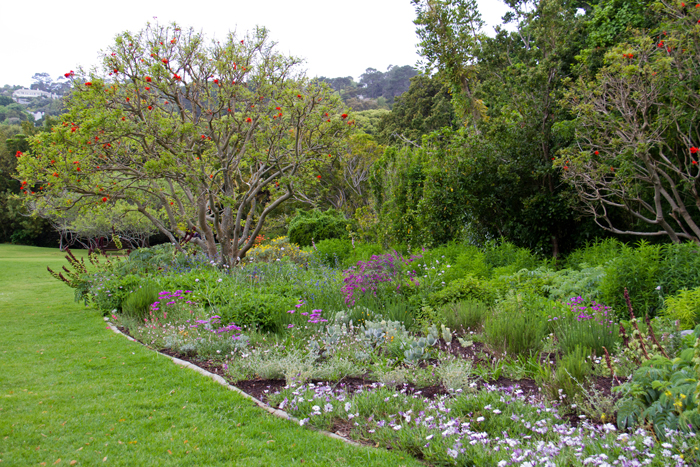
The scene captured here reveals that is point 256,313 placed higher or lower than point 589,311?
lower

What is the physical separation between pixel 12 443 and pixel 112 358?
2072 mm

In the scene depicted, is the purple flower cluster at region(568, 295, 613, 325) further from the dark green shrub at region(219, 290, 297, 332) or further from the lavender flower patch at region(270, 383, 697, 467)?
the dark green shrub at region(219, 290, 297, 332)

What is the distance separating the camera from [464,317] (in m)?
4.84

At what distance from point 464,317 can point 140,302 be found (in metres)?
5.14

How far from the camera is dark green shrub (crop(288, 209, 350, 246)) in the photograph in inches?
634

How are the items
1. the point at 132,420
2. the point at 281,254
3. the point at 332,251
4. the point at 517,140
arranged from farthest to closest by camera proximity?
the point at 281,254
the point at 332,251
the point at 517,140
the point at 132,420

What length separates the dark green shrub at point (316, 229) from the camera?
1611 centimetres

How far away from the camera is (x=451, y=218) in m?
9.40

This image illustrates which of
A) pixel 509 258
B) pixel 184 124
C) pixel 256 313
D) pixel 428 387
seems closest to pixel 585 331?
pixel 428 387

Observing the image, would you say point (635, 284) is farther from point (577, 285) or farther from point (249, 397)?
→ point (249, 397)

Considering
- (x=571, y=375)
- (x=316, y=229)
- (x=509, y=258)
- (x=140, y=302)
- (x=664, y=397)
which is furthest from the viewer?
(x=316, y=229)

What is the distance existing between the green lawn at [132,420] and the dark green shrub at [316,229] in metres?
10.9

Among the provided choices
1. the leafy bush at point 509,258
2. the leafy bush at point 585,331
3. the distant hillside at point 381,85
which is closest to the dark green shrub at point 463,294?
the leafy bush at point 585,331

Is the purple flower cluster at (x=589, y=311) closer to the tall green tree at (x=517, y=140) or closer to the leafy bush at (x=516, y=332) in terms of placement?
the leafy bush at (x=516, y=332)
